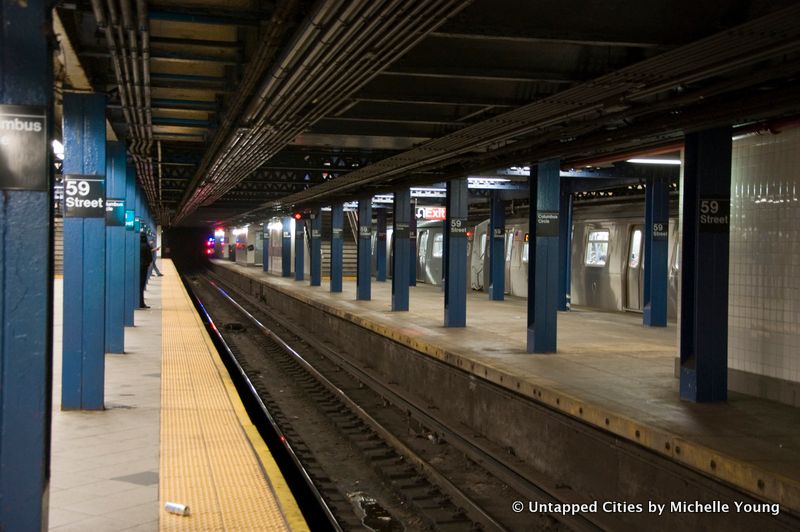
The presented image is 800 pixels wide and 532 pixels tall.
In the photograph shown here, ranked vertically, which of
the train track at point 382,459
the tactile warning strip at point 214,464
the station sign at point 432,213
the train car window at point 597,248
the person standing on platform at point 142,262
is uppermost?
the station sign at point 432,213

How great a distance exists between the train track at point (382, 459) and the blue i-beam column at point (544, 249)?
212cm

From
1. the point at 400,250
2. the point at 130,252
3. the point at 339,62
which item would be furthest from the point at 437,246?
the point at 339,62

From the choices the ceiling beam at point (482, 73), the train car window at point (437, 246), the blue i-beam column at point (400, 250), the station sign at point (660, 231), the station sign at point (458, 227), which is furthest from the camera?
the train car window at point (437, 246)

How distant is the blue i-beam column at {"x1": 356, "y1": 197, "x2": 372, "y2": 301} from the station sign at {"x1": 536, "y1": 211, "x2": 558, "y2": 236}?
33.6 ft

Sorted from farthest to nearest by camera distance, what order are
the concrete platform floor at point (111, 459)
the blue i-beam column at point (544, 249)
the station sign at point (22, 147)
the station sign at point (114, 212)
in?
the station sign at point (114, 212), the blue i-beam column at point (544, 249), the concrete platform floor at point (111, 459), the station sign at point (22, 147)

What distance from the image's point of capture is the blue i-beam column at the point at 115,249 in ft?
36.7

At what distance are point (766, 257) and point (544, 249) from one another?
147 inches

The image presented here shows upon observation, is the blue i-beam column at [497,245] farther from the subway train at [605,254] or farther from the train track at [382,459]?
the train track at [382,459]

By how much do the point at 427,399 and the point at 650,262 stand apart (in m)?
5.42

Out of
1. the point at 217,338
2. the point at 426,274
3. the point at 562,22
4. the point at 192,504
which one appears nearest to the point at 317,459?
the point at 192,504

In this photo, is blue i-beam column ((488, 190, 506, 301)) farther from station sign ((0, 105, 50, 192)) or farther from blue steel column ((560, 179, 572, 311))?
station sign ((0, 105, 50, 192))

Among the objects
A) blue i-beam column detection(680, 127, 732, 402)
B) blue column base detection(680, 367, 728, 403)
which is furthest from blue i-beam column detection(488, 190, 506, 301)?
blue column base detection(680, 367, 728, 403)

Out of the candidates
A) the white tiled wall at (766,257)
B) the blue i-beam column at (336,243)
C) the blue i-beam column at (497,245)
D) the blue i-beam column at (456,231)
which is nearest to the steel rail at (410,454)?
the blue i-beam column at (456,231)

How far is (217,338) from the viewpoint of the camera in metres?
19.8
